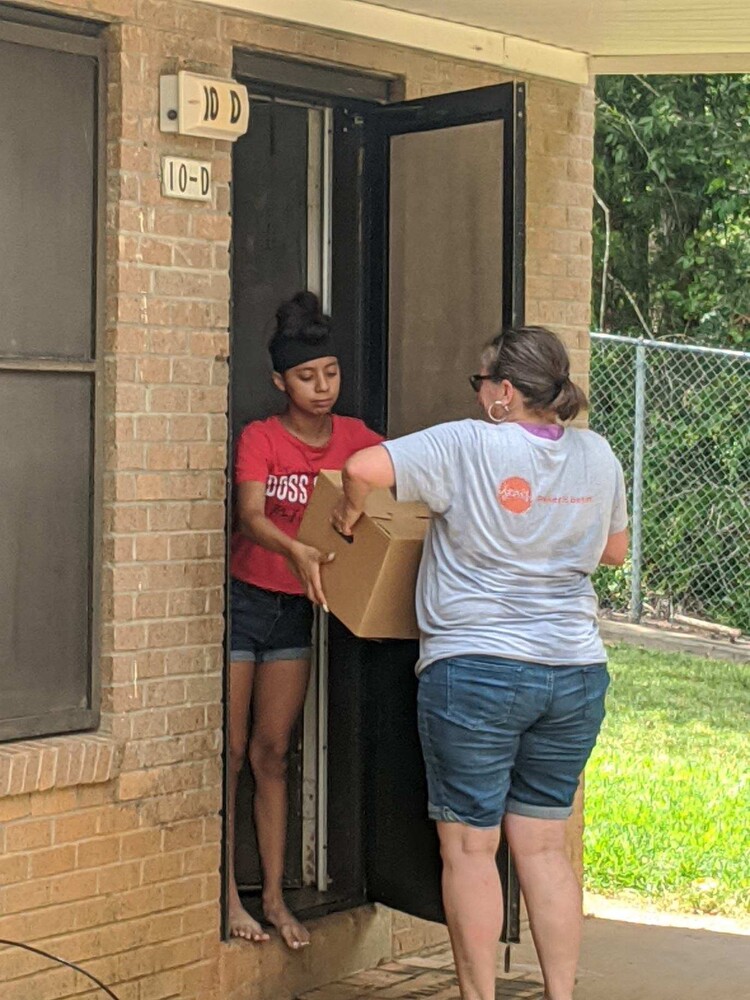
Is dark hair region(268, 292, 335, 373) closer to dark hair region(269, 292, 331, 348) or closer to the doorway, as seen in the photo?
dark hair region(269, 292, 331, 348)

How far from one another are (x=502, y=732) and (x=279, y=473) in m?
1.22

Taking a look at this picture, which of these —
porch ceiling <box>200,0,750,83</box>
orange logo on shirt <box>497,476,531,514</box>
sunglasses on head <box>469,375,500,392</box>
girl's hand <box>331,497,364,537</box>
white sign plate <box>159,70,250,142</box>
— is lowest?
girl's hand <box>331,497,364,537</box>

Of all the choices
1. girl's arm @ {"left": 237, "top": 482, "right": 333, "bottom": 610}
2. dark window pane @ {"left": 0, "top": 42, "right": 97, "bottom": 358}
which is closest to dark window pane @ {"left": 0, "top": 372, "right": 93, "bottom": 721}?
dark window pane @ {"left": 0, "top": 42, "right": 97, "bottom": 358}

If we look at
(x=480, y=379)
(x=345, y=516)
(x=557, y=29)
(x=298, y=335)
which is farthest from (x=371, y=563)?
(x=557, y=29)

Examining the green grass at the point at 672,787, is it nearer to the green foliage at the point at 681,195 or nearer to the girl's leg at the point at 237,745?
the girl's leg at the point at 237,745

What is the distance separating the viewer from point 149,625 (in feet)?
16.9

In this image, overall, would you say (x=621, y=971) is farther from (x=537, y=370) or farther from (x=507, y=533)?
(x=537, y=370)

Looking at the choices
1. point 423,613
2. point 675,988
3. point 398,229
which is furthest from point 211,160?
point 675,988

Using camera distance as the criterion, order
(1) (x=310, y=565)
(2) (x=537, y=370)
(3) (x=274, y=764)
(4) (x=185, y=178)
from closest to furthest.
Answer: (2) (x=537, y=370) < (1) (x=310, y=565) < (4) (x=185, y=178) < (3) (x=274, y=764)

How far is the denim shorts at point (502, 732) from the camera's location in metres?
4.73

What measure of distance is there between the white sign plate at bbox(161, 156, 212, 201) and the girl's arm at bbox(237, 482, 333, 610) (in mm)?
907

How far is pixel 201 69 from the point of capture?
5152mm

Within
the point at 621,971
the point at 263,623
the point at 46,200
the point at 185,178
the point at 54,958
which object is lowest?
the point at 621,971

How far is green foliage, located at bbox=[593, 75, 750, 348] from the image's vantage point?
14.9 meters
